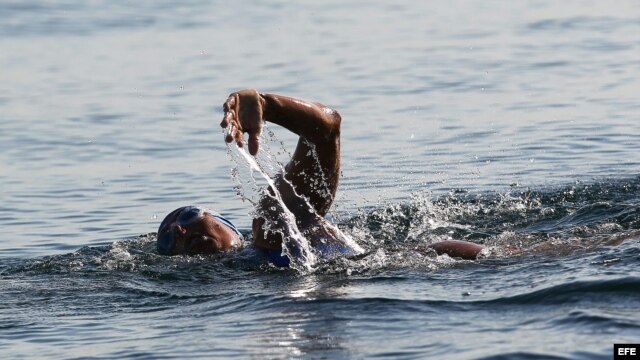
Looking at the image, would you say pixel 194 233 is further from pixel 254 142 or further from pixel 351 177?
pixel 351 177

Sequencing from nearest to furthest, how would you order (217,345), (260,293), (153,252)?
(217,345) < (260,293) < (153,252)

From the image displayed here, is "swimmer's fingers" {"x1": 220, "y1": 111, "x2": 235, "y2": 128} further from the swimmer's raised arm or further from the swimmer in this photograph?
the swimmer

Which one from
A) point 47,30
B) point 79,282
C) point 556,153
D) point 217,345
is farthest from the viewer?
point 47,30

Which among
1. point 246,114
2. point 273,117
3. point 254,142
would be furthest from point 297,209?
point 254,142

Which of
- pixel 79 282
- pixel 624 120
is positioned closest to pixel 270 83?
pixel 624 120

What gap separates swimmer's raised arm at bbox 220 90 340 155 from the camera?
782 centimetres

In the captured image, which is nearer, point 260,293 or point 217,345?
point 217,345

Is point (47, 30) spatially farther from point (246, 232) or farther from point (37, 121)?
point (246, 232)

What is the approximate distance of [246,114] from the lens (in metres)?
8.01

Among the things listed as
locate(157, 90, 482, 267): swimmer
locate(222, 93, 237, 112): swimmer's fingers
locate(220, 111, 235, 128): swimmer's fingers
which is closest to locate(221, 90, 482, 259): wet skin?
locate(157, 90, 482, 267): swimmer

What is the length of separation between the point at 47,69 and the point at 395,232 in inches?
440

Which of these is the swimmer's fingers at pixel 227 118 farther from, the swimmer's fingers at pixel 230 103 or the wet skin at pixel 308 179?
the wet skin at pixel 308 179

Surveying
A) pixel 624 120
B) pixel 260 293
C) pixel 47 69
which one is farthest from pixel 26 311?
pixel 47 69

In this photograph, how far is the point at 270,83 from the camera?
1936 cm
